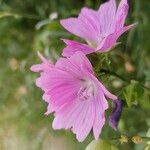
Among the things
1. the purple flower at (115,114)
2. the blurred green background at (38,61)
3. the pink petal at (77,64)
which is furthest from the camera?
the blurred green background at (38,61)

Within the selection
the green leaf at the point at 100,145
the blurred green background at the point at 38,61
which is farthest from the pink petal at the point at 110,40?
the blurred green background at the point at 38,61

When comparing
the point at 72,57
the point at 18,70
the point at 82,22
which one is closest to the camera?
the point at 72,57

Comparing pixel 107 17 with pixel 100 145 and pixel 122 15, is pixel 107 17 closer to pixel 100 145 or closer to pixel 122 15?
pixel 122 15

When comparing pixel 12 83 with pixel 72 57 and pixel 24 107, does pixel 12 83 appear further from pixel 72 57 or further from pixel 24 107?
pixel 72 57

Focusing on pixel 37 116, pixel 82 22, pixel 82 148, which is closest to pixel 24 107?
pixel 37 116

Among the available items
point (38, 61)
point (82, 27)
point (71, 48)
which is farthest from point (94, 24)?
point (38, 61)

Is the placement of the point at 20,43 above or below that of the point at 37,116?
above

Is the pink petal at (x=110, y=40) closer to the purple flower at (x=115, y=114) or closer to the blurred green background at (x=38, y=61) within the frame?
the purple flower at (x=115, y=114)

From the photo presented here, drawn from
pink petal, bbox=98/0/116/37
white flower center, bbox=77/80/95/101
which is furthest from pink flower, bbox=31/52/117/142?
pink petal, bbox=98/0/116/37
